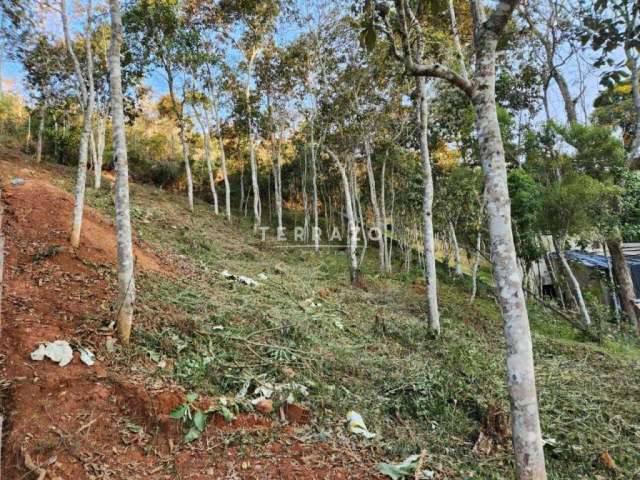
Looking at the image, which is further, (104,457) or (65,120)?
(65,120)

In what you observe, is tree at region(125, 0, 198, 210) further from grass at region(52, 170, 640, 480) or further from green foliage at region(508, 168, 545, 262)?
green foliage at region(508, 168, 545, 262)

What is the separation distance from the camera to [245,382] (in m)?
4.21

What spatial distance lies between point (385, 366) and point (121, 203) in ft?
13.1

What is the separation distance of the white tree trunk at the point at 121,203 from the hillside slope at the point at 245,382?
0.27 m

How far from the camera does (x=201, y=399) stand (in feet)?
12.2

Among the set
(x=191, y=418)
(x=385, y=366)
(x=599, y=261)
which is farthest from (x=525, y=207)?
(x=191, y=418)

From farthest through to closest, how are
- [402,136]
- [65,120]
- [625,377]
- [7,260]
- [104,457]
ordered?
[65,120], [402,136], [625,377], [7,260], [104,457]

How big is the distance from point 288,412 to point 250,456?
2.23 ft

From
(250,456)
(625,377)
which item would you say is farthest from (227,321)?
(625,377)

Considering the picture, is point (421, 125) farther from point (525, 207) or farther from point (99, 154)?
point (99, 154)

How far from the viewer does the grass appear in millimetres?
4031

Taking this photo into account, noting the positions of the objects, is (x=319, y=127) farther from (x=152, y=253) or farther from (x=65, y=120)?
(x=65, y=120)

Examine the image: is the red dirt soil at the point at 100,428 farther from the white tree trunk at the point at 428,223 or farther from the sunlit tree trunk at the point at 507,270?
the white tree trunk at the point at 428,223

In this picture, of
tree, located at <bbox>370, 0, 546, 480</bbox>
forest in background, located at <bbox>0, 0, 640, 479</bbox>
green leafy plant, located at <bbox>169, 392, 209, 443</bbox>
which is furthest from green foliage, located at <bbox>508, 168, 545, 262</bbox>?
green leafy plant, located at <bbox>169, 392, 209, 443</bbox>
